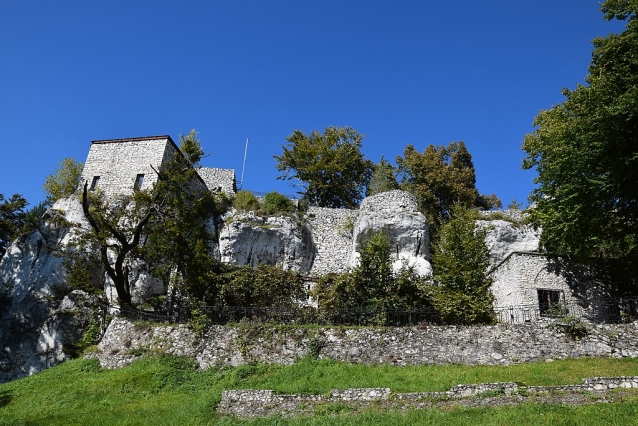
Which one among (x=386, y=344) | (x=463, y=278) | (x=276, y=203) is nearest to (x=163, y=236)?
(x=276, y=203)

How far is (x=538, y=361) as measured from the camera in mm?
17719

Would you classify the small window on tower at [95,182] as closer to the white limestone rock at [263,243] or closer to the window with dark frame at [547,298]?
the white limestone rock at [263,243]

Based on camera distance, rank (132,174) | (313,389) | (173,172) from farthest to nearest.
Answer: (132,174)
(173,172)
(313,389)

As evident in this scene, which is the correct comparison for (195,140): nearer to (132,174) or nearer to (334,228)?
(132,174)

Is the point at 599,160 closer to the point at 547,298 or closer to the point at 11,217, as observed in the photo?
the point at 547,298

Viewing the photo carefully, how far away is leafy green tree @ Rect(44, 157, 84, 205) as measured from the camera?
3347 cm

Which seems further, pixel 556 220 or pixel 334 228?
pixel 334 228

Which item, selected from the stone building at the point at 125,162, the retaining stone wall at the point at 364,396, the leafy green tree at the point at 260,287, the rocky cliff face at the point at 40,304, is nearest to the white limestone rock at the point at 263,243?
the leafy green tree at the point at 260,287

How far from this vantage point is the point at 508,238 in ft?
100

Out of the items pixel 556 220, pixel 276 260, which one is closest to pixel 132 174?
pixel 276 260

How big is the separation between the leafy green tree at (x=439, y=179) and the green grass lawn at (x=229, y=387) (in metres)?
17.9

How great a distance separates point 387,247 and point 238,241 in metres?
10.1

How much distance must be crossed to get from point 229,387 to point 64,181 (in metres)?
28.6

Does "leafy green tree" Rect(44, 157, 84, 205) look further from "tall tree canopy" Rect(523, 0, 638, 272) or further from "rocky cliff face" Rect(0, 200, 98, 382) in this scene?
"tall tree canopy" Rect(523, 0, 638, 272)
